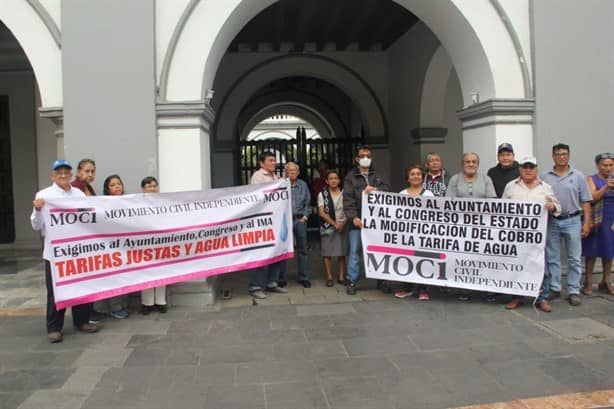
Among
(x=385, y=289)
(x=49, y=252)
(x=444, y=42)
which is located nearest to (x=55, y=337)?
(x=49, y=252)

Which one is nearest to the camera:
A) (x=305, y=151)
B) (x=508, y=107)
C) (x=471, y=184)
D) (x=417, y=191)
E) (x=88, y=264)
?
(x=88, y=264)

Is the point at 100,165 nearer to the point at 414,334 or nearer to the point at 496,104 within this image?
the point at 414,334

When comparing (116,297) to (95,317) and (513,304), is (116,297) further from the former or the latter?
(513,304)

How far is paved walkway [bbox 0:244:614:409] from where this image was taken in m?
3.35

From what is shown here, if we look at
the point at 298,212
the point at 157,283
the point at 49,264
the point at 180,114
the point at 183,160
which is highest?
the point at 180,114

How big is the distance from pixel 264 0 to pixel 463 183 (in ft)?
10.3

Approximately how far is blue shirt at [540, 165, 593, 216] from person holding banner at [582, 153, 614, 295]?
0.97ft

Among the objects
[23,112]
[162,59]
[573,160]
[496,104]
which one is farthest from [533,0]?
[23,112]

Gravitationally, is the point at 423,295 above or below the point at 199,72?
below

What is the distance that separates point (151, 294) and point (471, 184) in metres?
3.56

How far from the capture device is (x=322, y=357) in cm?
402

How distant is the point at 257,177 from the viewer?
616 cm

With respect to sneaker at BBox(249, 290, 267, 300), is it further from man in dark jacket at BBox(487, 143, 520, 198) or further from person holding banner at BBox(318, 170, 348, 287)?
man in dark jacket at BBox(487, 143, 520, 198)

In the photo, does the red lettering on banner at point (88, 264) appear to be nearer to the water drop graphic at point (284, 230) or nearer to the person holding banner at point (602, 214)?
the water drop graphic at point (284, 230)
